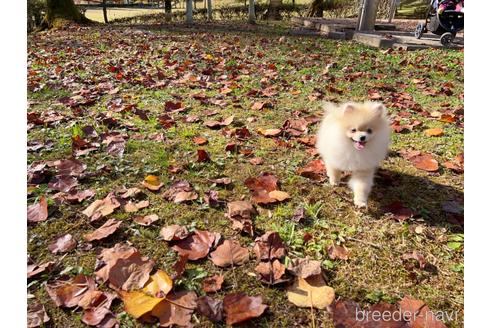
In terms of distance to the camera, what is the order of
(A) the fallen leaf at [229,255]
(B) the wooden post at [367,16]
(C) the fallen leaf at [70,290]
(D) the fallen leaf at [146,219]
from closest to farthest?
(C) the fallen leaf at [70,290] < (A) the fallen leaf at [229,255] < (D) the fallen leaf at [146,219] < (B) the wooden post at [367,16]

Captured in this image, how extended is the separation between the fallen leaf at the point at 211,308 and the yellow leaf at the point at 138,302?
0.70 ft

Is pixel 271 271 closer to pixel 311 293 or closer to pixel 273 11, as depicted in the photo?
pixel 311 293

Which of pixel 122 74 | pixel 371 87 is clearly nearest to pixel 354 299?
pixel 371 87

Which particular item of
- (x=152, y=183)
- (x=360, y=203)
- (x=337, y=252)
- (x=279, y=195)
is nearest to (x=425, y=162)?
(x=360, y=203)

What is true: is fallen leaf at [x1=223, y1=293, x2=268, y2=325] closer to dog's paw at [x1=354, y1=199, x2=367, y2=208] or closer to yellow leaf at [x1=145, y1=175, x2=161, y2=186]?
dog's paw at [x1=354, y1=199, x2=367, y2=208]

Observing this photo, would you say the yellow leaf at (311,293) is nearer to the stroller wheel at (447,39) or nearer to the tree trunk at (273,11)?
the stroller wheel at (447,39)

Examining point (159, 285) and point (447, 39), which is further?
point (447, 39)

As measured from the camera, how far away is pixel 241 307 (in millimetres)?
1871

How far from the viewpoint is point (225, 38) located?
10227 millimetres

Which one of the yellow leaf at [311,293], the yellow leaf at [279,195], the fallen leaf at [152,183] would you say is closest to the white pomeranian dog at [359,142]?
the yellow leaf at [279,195]

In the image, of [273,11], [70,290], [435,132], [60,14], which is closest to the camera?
[70,290]

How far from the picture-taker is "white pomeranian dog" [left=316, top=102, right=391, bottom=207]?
8.80 feet

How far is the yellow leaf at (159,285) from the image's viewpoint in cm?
194

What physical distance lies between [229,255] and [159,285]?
1.48ft
